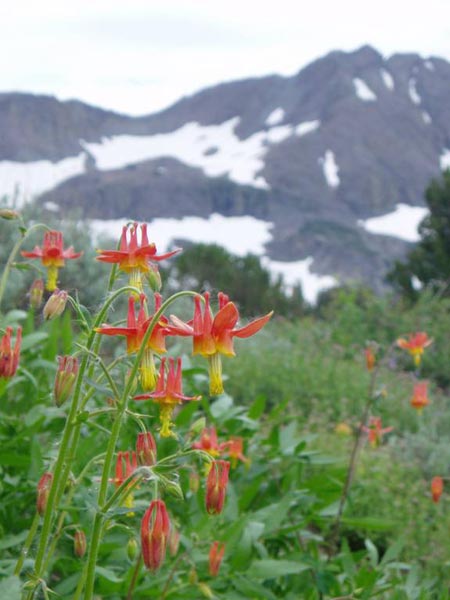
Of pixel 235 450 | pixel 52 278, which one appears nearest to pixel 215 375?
pixel 52 278

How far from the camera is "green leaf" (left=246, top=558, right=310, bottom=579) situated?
7.20 feet

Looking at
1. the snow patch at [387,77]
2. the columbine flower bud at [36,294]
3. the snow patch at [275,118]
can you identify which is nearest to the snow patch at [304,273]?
the snow patch at [275,118]

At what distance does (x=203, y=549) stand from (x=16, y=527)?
1.59 feet

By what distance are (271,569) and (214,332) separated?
3.55 feet

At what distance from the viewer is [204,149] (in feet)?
350

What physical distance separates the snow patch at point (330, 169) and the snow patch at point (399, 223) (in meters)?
6.32

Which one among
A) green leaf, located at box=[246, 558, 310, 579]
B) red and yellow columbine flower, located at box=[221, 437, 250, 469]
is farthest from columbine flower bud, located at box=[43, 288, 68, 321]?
red and yellow columbine flower, located at box=[221, 437, 250, 469]

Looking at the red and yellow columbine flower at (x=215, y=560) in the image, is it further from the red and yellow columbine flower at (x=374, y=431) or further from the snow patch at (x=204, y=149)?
the snow patch at (x=204, y=149)

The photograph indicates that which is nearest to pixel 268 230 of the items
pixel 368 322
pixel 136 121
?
pixel 136 121

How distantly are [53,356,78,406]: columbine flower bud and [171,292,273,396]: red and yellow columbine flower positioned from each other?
19cm

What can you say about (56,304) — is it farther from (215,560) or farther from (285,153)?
(285,153)

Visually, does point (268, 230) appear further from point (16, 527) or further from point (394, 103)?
point (16, 527)

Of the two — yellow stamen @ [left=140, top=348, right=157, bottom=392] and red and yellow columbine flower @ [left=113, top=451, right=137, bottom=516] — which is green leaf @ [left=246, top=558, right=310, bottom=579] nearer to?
red and yellow columbine flower @ [left=113, top=451, right=137, bottom=516]

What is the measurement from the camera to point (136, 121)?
11769cm
